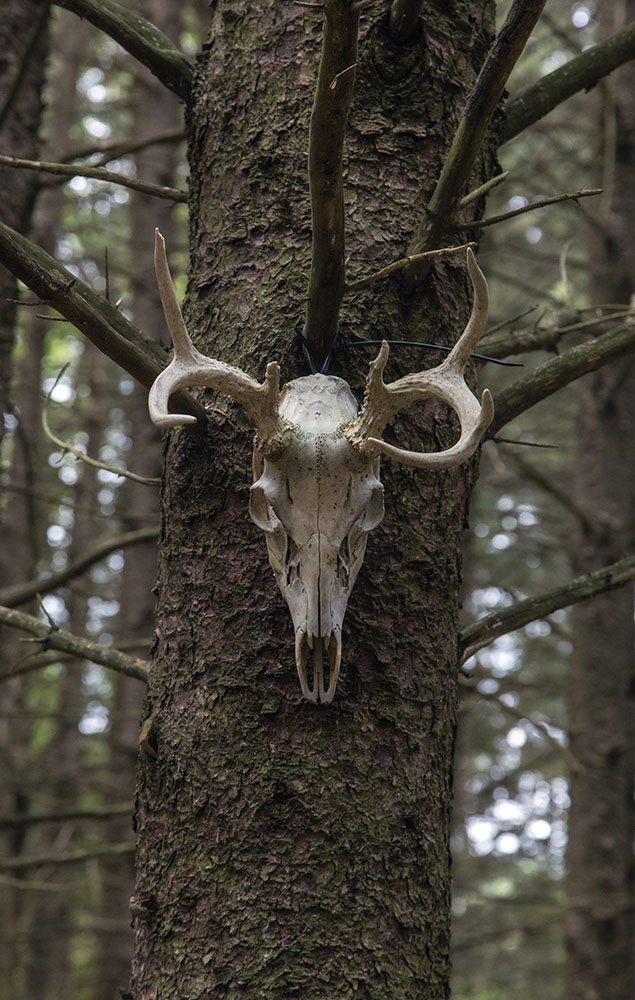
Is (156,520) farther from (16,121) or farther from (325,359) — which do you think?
(325,359)

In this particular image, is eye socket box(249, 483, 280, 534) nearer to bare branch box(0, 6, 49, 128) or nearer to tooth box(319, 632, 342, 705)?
tooth box(319, 632, 342, 705)

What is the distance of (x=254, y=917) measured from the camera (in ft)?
8.11

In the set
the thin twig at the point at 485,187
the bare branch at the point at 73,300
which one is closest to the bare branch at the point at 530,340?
the thin twig at the point at 485,187

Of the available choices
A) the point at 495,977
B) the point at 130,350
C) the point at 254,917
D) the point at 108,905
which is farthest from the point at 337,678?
the point at 495,977

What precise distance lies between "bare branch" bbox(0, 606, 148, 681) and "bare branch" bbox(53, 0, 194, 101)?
6.01ft

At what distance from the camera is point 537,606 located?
10.3 ft

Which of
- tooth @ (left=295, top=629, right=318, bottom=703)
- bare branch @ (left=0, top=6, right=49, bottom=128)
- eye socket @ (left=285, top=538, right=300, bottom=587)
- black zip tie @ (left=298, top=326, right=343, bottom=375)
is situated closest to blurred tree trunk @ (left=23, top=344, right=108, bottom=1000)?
bare branch @ (left=0, top=6, right=49, bottom=128)

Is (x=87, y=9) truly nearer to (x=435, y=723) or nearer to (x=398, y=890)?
(x=435, y=723)

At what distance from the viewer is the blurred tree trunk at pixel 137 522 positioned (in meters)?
8.59

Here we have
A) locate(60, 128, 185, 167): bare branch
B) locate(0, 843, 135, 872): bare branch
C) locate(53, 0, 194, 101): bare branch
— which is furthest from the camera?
locate(60, 128, 185, 167): bare branch

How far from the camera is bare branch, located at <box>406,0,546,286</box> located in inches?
95.6

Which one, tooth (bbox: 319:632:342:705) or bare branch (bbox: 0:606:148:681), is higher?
bare branch (bbox: 0:606:148:681)

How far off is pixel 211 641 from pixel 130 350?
81 centimetres

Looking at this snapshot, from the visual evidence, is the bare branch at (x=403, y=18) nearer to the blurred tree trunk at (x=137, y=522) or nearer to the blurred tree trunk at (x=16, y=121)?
the blurred tree trunk at (x=16, y=121)
